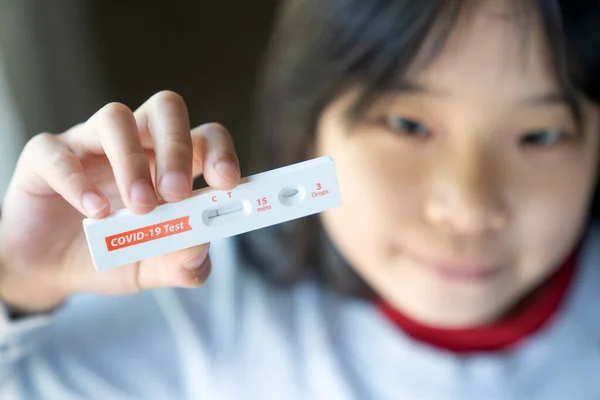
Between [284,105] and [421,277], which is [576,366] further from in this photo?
[284,105]

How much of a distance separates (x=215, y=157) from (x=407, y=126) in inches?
10.1

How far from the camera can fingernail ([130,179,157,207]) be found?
314 millimetres


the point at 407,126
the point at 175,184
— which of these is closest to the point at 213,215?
the point at 175,184

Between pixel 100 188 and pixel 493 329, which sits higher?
pixel 100 188

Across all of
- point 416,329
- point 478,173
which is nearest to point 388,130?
point 478,173

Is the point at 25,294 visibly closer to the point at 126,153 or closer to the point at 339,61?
the point at 126,153

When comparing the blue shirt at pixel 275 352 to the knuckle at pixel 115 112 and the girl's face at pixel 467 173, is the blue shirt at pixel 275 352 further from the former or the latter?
the knuckle at pixel 115 112

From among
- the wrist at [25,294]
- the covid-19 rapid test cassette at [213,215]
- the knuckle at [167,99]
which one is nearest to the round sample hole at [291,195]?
the covid-19 rapid test cassette at [213,215]

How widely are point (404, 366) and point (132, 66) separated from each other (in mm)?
412

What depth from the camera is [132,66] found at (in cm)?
57

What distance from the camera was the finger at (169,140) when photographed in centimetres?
32

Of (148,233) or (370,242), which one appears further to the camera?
(370,242)

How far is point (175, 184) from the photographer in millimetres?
320

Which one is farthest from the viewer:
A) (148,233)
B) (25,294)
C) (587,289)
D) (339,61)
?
(587,289)
